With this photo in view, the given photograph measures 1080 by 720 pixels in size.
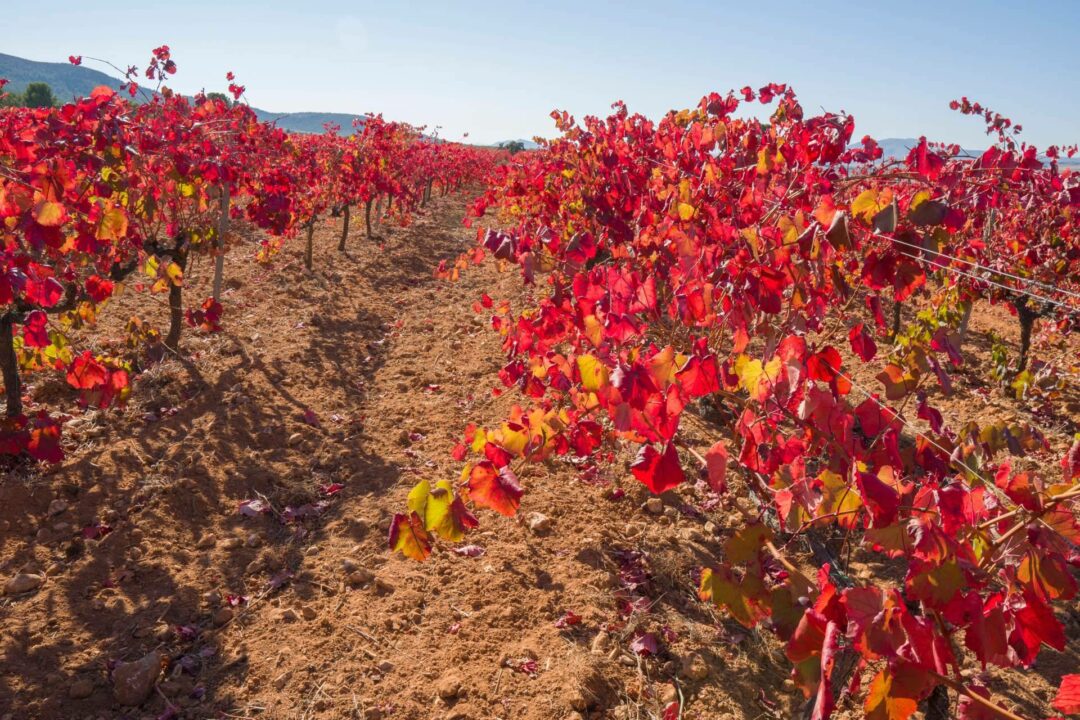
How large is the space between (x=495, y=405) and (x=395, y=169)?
438 inches

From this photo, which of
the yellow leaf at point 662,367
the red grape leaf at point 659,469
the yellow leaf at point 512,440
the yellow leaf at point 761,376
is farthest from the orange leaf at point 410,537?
the yellow leaf at point 761,376

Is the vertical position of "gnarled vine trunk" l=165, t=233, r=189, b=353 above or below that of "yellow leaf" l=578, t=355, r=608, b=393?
below

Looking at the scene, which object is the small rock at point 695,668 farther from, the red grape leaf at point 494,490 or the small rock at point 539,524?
the red grape leaf at point 494,490

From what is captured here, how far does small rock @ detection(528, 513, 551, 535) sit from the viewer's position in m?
3.62

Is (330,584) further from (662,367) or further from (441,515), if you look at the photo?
(662,367)

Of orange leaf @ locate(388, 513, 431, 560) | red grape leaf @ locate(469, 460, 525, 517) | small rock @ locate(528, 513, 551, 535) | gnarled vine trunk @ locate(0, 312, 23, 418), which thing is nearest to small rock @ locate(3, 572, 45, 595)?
gnarled vine trunk @ locate(0, 312, 23, 418)

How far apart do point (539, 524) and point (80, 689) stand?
2149 mm

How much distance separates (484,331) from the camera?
7488 millimetres

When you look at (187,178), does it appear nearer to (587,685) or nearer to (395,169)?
(587,685)

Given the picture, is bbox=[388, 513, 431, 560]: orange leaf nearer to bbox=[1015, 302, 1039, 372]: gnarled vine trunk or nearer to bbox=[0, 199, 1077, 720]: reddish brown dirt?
bbox=[0, 199, 1077, 720]: reddish brown dirt

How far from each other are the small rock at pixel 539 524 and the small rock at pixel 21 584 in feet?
7.98

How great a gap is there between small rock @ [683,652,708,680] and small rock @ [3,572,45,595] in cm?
305

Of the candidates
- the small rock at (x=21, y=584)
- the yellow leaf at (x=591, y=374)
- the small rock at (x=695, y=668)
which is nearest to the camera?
the yellow leaf at (x=591, y=374)

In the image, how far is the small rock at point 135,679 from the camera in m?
2.50
